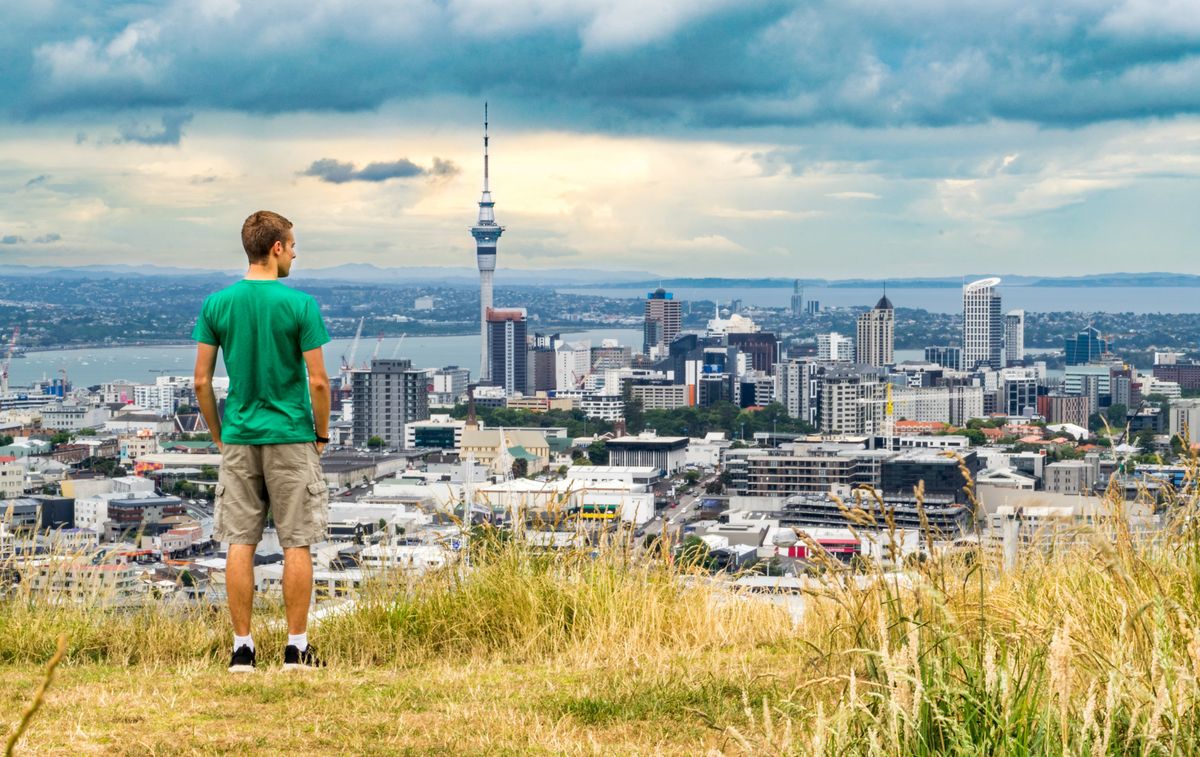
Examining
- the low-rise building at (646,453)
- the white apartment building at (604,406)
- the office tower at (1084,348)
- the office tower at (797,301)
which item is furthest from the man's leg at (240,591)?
the office tower at (797,301)

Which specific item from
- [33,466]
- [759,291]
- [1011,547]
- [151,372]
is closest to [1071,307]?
[759,291]

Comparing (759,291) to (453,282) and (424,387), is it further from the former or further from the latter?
(424,387)

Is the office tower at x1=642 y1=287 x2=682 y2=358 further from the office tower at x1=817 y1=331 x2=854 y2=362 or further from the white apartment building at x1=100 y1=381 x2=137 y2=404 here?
the white apartment building at x1=100 y1=381 x2=137 y2=404

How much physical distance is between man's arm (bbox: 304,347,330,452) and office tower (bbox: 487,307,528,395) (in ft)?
268

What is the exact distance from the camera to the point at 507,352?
3391 inches

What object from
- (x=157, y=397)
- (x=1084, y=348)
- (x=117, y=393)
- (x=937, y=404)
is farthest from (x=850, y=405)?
(x=117, y=393)

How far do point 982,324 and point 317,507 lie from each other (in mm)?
92056

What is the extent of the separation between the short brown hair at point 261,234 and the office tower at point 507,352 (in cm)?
8166

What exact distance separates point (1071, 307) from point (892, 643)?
12616 cm

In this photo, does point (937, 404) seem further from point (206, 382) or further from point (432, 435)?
point (206, 382)

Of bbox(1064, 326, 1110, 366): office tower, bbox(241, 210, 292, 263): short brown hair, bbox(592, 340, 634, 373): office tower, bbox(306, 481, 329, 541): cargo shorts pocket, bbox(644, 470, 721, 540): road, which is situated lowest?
bbox(644, 470, 721, 540): road

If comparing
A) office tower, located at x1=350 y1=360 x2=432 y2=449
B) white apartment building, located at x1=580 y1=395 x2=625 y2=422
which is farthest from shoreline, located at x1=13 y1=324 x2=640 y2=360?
white apartment building, located at x1=580 y1=395 x2=625 y2=422

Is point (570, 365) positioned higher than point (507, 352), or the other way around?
point (507, 352)

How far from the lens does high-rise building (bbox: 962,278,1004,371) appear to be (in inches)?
3524
